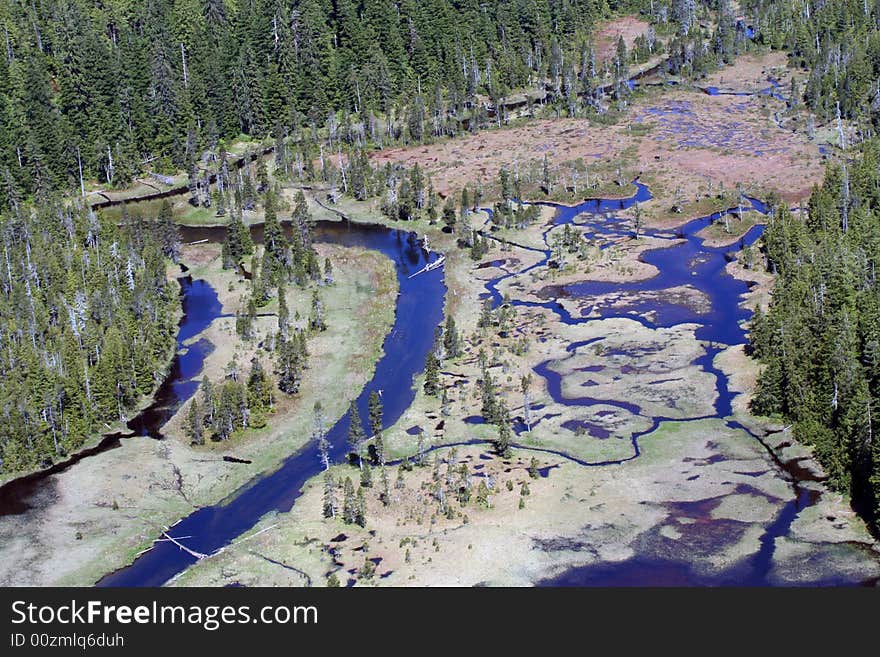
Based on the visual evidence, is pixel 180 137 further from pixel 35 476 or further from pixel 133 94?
pixel 35 476

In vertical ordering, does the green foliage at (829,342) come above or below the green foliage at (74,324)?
below

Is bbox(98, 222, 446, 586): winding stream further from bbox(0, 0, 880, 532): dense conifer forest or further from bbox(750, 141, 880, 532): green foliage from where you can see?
bbox(750, 141, 880, 532): green foliage

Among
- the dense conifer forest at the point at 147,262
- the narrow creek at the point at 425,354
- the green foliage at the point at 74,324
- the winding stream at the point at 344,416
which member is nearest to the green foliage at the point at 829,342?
the dense conifer forest at the point at 147,262

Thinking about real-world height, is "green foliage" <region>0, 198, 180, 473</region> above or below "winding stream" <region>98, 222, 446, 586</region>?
above

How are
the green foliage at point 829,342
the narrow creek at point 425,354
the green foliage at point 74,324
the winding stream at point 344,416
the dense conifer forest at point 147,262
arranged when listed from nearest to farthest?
the narrow creek at point 425,354
the winding stream at point 344,416
the green foliage at point 829,342
the dense conifer forest at point 147,262
the green foliage at point 74,324

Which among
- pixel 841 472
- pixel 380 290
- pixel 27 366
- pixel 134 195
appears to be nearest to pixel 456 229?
pixel 380 290

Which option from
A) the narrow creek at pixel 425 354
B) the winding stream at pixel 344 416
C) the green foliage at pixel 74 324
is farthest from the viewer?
the green foliage at pixel 74 324

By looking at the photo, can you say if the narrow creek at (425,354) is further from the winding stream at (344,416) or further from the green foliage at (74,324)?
the green foliage at (74,324)

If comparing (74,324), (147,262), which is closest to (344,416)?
(74,324)

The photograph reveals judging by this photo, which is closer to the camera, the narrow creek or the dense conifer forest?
the narrow creek

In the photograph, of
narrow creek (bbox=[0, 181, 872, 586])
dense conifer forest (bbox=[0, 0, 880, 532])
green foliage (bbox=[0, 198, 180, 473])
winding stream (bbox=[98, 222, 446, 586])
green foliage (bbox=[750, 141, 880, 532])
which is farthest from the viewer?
green foliage (bbox=[0, 198, 180, 473])

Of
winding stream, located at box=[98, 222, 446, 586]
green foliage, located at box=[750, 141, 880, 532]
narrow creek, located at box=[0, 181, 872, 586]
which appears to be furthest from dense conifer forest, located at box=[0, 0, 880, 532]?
winding stream, located at box=[98, 222, 446, 586]
